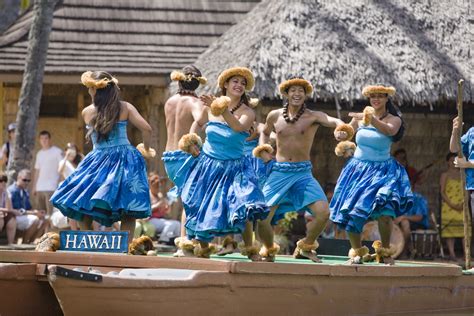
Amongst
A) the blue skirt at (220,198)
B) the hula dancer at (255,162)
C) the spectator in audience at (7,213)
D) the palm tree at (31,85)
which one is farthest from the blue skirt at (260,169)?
the palm tree at (31,85)

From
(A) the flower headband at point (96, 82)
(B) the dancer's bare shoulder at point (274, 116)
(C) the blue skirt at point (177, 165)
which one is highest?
(A) the flower headband at point (96, 82)

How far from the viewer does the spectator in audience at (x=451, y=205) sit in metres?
16.7

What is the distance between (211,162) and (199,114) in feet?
3.98

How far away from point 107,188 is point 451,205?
7534 mm

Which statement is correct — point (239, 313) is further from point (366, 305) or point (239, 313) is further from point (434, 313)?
point (434, 313)

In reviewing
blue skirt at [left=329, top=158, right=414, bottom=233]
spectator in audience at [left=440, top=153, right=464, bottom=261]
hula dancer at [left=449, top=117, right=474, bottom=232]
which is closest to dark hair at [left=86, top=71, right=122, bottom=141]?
blue skirt at [left=329, top=158, right=414, bottom=233]

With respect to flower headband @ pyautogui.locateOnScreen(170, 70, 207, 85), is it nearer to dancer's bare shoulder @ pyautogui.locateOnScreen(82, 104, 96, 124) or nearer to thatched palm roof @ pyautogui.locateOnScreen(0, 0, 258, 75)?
dancer's bare shoulder @ pyautogui.locateOnScreen(82, 104, 96, 124)

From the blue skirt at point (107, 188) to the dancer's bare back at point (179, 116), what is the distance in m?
1.03

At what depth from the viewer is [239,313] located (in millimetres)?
9195

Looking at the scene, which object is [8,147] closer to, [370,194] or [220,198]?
[370,194]

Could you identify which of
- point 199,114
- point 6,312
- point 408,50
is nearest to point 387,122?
point 199,114

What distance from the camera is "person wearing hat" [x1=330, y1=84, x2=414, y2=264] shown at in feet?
36.1

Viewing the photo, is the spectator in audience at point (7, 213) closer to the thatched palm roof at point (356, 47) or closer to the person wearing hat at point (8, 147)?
the person wearing hat at point (8, 147)

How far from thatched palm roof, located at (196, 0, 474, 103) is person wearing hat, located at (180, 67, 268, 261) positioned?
5.22 metres
